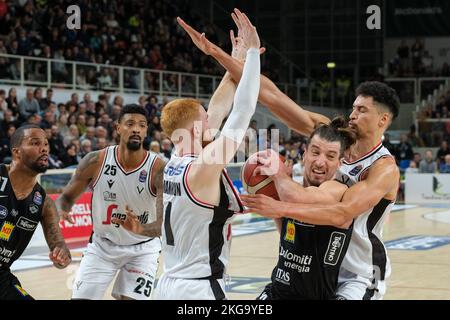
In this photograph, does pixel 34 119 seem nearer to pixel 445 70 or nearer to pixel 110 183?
pixel 110 183

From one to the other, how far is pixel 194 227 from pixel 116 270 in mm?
2279

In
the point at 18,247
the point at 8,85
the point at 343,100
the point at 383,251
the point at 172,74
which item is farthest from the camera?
the point at 343,100

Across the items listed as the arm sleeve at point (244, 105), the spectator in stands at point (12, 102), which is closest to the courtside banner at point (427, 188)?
the spectator in stands at point (12, 102)

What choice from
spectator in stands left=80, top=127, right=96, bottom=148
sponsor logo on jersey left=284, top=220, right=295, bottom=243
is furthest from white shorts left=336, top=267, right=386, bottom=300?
spectator in stands left=80, top=127, right=96, bottom=148

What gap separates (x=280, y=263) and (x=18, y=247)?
2.03 meters

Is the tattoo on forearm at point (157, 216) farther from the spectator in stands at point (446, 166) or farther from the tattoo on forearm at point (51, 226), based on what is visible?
the spectator in stands at point (446, 166)

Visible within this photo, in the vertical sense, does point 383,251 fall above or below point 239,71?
below

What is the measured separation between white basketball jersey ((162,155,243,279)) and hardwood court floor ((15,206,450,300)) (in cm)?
428

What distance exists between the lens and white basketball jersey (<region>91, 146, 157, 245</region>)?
6695 mm

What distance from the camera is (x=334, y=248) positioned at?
4629mm
